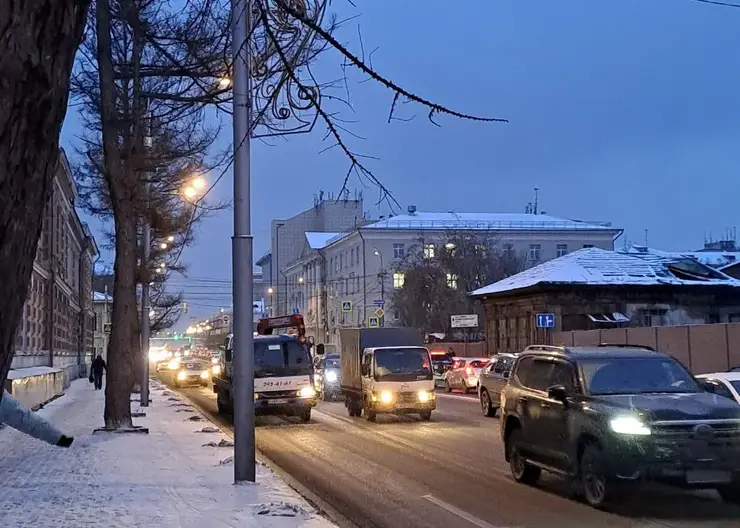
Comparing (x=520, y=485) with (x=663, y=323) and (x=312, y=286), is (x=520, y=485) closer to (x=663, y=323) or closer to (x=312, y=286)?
(x=663, y=323)

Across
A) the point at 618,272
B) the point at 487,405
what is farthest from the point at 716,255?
the point at 487,405

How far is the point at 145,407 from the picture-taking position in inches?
1270

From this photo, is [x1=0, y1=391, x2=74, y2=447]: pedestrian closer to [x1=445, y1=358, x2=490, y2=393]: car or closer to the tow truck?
the tow truck

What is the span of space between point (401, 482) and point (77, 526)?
585 centimetres

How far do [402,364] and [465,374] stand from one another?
14248 mm

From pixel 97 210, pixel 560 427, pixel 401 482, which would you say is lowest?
pixel 401 482

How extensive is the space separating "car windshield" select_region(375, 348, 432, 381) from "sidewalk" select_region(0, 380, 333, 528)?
19.9 feet

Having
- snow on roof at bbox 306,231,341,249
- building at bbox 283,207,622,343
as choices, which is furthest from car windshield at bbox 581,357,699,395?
snow on roof at bbox 306,231,341,249

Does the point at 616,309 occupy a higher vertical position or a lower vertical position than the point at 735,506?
higher

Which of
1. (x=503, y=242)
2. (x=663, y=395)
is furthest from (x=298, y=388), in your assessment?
(x=503, y=242)

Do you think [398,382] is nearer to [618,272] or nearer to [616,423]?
[616,423]

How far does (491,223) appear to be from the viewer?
87562 millimetres

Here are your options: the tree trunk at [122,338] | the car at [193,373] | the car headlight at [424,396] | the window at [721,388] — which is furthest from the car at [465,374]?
the window at [721,388]

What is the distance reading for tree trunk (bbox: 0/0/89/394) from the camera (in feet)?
9.62
